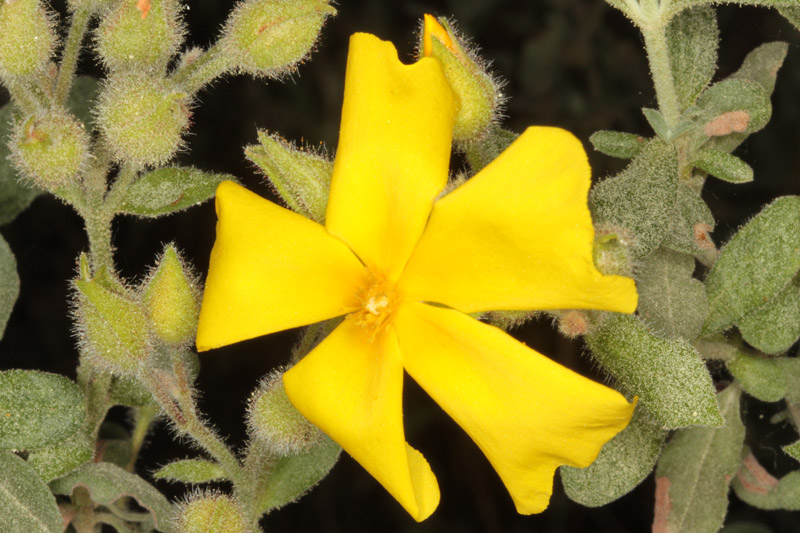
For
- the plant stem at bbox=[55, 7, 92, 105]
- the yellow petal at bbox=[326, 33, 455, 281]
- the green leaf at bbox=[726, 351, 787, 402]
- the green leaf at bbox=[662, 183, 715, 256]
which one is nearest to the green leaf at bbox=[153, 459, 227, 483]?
the yellow petal at bbox=[326, 33, 455, 281]

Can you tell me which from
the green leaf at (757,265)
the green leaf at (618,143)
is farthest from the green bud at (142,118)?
the green leaf at (757,265)

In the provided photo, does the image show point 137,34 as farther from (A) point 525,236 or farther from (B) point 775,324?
(B) point 775,324

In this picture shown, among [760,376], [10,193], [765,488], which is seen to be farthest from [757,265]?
[10,193]

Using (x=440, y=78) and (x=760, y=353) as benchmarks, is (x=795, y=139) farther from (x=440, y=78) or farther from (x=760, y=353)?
(x=440, y=78)

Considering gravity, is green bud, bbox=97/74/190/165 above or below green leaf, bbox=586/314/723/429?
above

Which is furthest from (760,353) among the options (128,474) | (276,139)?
(128,474)

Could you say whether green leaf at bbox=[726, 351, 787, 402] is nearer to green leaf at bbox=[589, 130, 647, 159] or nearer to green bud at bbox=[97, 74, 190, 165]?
green leaf at bbox=[589, 130, 647, 159]
